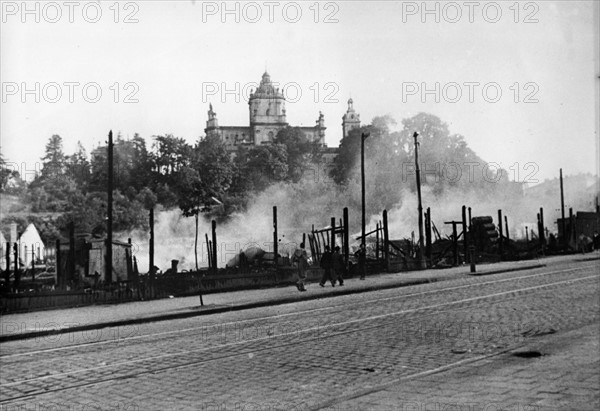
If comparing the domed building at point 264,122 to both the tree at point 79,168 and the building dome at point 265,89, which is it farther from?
the tree at point 79,168

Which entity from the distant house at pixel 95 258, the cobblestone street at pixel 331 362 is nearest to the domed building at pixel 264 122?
the distant house at pixel 95 258

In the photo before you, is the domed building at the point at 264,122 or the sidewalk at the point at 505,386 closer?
the sidewalk at the point at 505,386

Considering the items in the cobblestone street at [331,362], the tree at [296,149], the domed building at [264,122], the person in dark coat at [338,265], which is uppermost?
the domed building at [264,122]

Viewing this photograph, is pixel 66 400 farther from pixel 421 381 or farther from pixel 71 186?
pixel 71 186

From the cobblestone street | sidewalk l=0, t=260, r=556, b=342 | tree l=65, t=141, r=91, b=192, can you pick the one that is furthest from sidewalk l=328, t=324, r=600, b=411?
tree l=65, t=141, r=91, b=192

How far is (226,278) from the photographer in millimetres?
22094

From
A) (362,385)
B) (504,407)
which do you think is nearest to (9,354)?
(362,385)

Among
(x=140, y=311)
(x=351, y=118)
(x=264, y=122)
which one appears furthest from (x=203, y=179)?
(x=140, y=311)

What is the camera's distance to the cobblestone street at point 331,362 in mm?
5992

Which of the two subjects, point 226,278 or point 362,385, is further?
point 226,278

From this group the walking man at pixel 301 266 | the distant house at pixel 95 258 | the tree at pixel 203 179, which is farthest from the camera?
the tree at pixel 203 179

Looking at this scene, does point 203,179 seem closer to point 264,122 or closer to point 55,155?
point 55,155

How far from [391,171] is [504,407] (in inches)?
2935

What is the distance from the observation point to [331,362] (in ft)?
25.7
